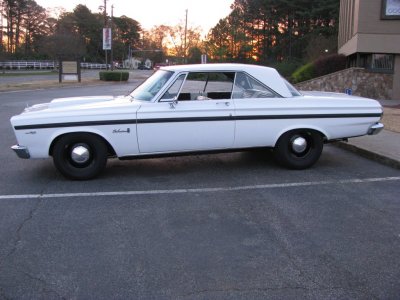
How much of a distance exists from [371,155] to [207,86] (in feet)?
10.6

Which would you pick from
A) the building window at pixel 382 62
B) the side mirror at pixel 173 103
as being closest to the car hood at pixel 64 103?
the side mirror at pixel 173 103

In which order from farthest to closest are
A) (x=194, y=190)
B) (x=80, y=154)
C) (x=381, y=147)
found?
(x=381, y=147)
(x=80, y=154)
(x=194, y=190)

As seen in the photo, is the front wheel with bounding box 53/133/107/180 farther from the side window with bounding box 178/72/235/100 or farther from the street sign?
the street sign

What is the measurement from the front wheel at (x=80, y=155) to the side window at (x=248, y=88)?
2.08 metres

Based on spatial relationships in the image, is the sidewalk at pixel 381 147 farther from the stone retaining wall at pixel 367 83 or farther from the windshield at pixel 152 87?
the stone retaining wall at pixel 367 83

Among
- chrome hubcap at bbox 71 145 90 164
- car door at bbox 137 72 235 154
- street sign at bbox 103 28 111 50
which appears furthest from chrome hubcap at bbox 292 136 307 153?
street sign at bbox 103 28 111 50

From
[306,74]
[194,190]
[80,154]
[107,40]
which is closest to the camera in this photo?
[194,190]

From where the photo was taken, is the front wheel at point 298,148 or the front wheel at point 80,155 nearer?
the front wheel at point 80,155

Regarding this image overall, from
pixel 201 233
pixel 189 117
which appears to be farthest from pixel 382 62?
pixel 201 233

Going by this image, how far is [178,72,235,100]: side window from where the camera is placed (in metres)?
6.81

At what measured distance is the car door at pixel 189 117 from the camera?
658 centimetres

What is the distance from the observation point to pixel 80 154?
6.52 metres

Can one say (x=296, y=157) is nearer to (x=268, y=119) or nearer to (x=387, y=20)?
(x=268, y=119)

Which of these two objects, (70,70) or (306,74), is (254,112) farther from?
(70,70)
